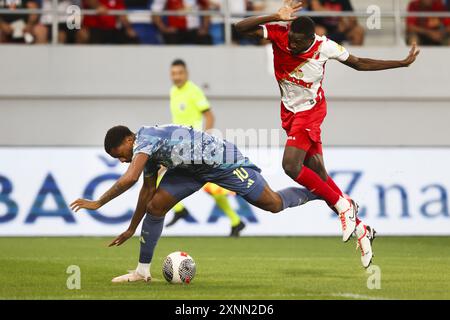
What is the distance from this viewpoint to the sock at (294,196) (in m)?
10.4

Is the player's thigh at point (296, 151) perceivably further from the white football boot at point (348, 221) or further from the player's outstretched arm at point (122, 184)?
the player's outstretched arm at point (122, 184)

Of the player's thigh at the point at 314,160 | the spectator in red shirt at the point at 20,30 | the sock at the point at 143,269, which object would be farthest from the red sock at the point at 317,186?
the spectator in red shirt at the point at 20,30

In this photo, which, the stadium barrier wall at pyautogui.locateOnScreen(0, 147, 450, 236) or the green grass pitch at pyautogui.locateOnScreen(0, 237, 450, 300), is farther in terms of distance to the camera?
the stadium barrier wall at pyautogui.locateOnScreen(0, 147, 450, 236)

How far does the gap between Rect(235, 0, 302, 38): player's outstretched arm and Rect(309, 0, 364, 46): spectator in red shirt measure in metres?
9.08

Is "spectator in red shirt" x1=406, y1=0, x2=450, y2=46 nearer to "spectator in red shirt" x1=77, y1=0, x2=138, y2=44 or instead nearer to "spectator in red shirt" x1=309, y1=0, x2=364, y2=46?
"spectator in red shirt" x1=309, y1=0, x2=364, y2=46

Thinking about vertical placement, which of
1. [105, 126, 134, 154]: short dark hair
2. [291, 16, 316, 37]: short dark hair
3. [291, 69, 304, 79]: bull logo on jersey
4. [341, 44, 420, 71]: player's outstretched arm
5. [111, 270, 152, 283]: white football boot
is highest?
[291, 16, 316, 37]: short dark hair

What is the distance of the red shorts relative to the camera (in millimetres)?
10930

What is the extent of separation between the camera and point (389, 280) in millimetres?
9875

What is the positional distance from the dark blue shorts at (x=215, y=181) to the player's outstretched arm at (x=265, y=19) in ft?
4.52

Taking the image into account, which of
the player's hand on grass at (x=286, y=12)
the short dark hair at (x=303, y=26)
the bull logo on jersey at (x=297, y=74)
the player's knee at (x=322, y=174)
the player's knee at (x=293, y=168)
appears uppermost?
the player's hand on grass at (x=286, y=12)

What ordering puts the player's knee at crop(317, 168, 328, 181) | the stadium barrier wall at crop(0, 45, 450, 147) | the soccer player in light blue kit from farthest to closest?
the stadium barrier wall at crop(0, 45, 450, 147) → the player's knee at crop(317, 168, 328, 181) → the soccer player in light blue kit

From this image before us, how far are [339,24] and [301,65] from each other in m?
9.02

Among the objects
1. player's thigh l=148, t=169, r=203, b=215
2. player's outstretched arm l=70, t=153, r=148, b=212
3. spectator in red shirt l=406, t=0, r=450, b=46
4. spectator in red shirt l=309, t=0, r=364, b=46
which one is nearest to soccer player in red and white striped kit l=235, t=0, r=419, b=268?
player's thigh l=148, t=169, r=203, b=215

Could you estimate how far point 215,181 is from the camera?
9.99 meters
